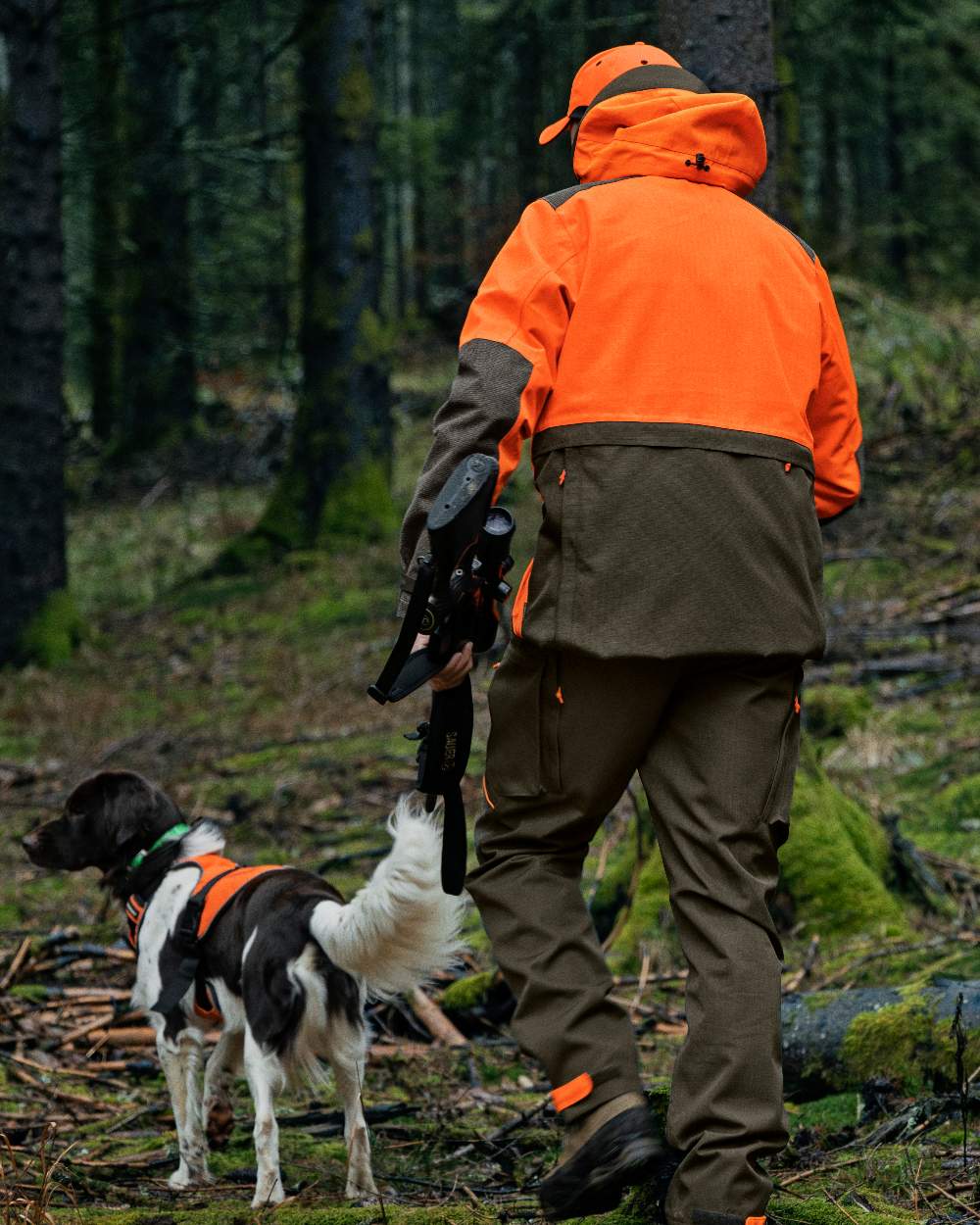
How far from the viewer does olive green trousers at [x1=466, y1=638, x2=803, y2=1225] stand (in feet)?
10.1

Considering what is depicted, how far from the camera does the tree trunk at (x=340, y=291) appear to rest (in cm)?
1415

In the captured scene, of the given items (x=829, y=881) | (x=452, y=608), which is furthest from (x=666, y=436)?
(x=829, y=881)

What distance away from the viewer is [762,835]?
3262 mm

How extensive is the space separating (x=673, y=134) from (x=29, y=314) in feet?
32.9

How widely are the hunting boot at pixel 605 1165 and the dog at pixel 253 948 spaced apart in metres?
0.91

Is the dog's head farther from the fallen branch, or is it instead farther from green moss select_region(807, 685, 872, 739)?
green moss select_region(807, 685, 872, 739)

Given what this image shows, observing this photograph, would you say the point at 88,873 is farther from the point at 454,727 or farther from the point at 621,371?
the point at 621,371

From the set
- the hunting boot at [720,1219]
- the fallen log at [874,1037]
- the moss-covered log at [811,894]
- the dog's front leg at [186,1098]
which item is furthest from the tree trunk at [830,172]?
the hunting boot at [720,1219]

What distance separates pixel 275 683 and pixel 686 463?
781 centimetres

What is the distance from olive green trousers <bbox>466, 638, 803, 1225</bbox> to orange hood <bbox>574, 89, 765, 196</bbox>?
116 cm

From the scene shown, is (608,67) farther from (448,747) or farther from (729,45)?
(729,45)

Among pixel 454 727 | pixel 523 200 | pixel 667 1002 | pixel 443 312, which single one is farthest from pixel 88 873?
pixel 443 312

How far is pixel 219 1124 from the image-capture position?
15.3 ft

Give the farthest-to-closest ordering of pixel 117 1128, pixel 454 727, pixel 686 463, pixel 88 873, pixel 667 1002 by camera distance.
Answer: pixel 88 873 → pixel 667 1002 → pixel 117 1128 → pixel 454 727 → pixel 686 463
